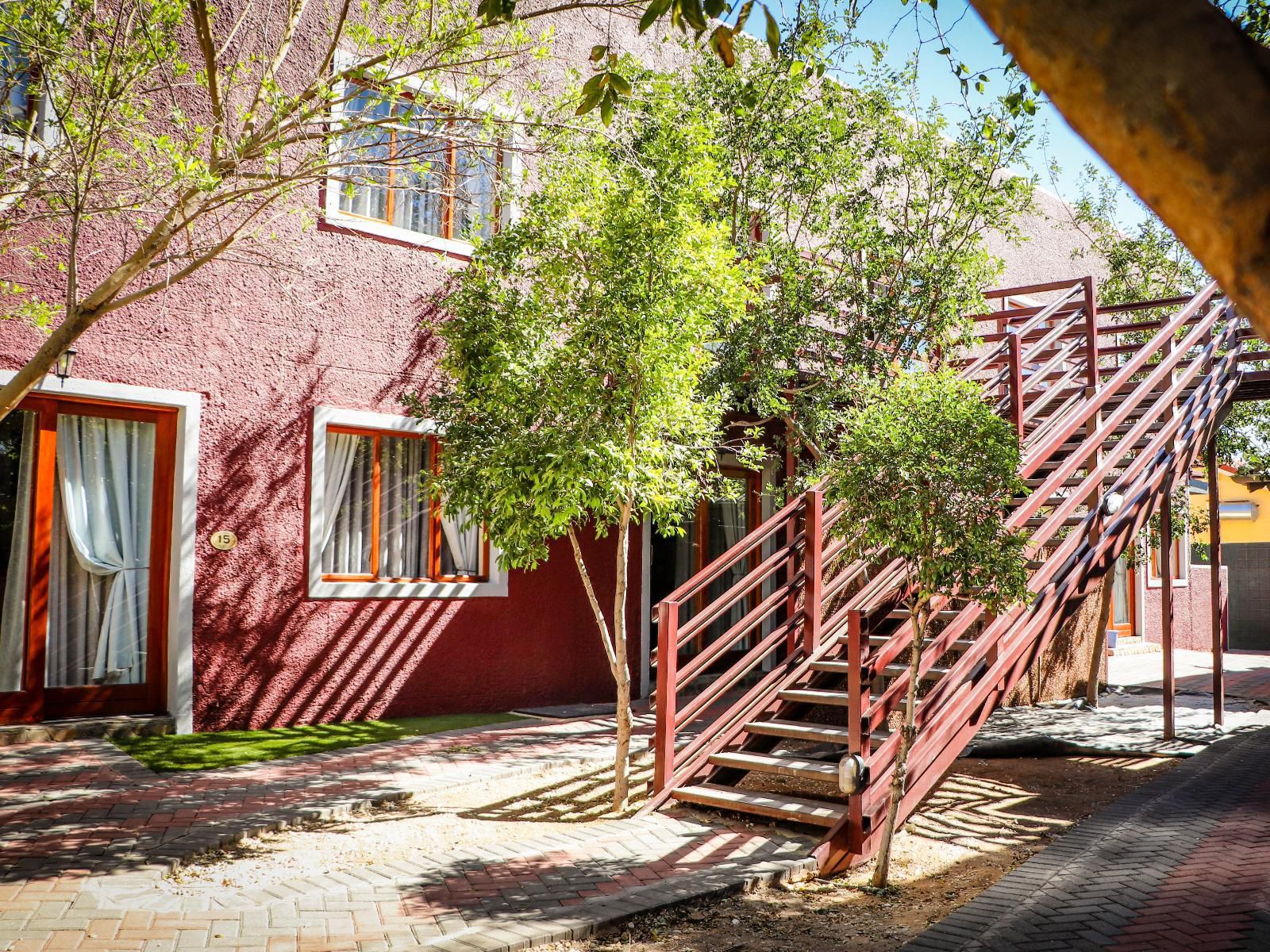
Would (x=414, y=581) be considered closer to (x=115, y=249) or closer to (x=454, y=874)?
(x=115, y=249)

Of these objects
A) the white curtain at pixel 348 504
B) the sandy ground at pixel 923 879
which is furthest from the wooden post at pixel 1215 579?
the white curtain at pixel 348 504

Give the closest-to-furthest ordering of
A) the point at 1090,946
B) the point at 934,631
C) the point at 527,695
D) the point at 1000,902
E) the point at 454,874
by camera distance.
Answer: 1. the point at 1090,946
2. the point at 1000,902
3. the point at 454,874
4. the point at 934,631
5. the point at 527,695

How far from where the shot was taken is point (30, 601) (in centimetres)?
780

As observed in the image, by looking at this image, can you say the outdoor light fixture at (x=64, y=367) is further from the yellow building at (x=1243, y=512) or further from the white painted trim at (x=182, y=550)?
the yellow building at (x=1243, y=512)

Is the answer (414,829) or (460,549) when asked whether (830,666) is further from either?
(460,549)

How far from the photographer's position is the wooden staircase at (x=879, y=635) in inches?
240

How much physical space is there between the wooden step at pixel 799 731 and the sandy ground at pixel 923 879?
751mm

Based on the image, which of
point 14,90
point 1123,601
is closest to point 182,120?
point 14,90

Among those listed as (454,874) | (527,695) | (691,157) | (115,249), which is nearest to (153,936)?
(454,874)

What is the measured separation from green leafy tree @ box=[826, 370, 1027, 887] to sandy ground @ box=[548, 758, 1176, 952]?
1.24 ft

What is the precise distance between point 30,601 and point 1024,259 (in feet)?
54.5

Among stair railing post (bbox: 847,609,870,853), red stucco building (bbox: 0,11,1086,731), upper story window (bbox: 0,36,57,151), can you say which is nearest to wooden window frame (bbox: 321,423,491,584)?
red stucco building (bbox: 0,11,1086,731)

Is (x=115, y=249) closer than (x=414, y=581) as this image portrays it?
Yes

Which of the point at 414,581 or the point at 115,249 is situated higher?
the point at 115,249
